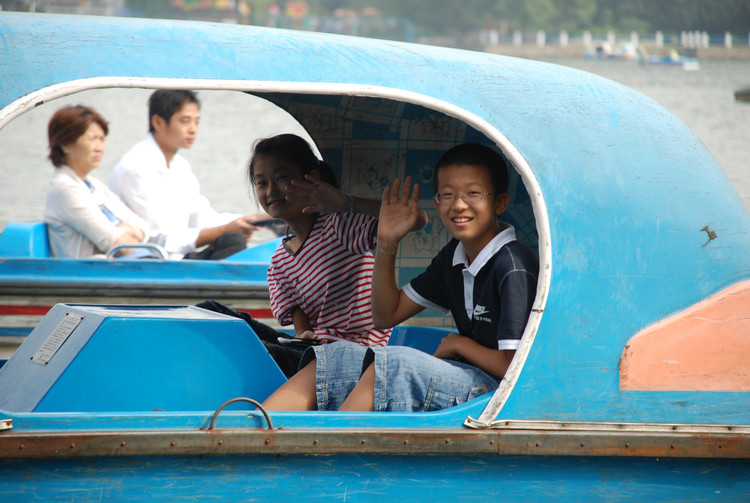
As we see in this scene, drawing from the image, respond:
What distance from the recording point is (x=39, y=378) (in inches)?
105

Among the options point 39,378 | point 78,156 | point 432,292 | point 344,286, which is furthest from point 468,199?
point 78,156

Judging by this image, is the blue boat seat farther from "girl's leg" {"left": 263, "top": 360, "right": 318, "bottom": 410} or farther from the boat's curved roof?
the boat's curved roof

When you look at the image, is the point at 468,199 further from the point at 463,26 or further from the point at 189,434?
the point at 463,26

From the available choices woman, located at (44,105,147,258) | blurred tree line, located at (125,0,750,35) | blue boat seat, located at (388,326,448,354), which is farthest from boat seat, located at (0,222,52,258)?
blurred tree line, located at (125,0,750,35)

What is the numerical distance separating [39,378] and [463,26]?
210 feet

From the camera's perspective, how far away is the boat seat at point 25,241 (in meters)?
5.57

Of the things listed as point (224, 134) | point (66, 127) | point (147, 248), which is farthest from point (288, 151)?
point (224, 134)

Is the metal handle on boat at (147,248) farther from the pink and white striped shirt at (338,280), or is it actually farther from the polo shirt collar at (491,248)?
the polo shirt collar at (491,248)

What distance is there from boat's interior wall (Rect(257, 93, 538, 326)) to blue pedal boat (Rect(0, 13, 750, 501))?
99cm

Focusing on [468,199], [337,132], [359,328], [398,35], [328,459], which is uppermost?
[398,35]

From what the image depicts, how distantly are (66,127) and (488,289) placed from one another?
3.72m

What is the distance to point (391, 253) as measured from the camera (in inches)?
113

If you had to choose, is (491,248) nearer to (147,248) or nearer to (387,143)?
(387,143)

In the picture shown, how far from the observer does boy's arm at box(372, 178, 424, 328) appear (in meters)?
2.82
